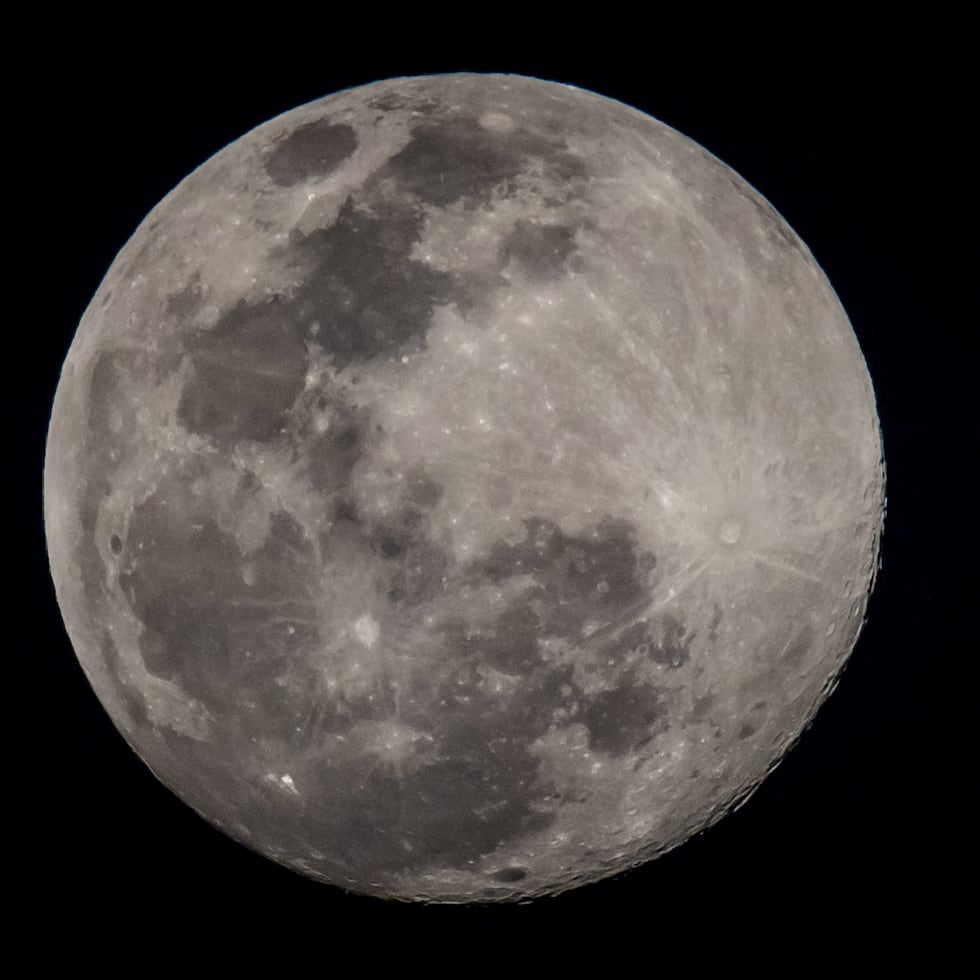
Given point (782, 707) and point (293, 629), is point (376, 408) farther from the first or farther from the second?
point (782, 707)

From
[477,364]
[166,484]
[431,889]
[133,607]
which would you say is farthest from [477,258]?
[431,889]

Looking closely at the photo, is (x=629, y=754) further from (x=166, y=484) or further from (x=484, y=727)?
(x=166, y=484)

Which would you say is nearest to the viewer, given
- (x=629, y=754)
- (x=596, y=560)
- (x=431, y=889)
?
(x=596, y=560)

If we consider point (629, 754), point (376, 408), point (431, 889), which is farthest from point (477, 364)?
point (431, 889)

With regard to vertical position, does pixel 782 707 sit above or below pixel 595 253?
below

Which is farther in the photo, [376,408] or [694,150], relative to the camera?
[694,150]

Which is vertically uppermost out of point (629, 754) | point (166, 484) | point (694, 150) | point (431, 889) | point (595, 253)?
point (694, 150)

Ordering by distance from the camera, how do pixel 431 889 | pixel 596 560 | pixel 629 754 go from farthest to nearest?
pixel 431 889, pixel 629 754, pixel 596 560
